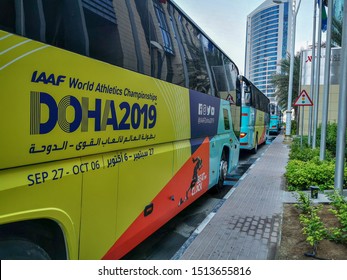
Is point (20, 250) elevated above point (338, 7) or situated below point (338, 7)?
below

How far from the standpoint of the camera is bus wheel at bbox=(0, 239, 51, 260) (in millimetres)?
2055

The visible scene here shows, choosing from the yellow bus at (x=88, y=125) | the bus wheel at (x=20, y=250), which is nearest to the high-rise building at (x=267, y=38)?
the yellow bus at (x=88, y=125)

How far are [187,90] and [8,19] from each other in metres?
3.23

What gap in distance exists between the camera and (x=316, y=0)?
517 inches

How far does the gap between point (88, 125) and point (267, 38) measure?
32.9 m

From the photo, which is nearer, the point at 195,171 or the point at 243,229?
the point at 243,229

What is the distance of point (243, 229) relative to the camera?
4.82m

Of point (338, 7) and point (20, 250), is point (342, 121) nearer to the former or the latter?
point (20, 250)

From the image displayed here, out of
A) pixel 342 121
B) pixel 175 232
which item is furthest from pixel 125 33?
pixel 342 121

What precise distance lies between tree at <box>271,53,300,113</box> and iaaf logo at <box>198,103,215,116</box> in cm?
2865

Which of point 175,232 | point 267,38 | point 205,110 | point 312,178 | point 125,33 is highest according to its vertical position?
point 267,38

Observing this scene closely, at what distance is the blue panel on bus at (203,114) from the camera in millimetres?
5195

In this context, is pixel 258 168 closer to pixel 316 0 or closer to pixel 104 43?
pixel 316 0

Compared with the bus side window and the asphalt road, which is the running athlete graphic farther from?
the bus side window
